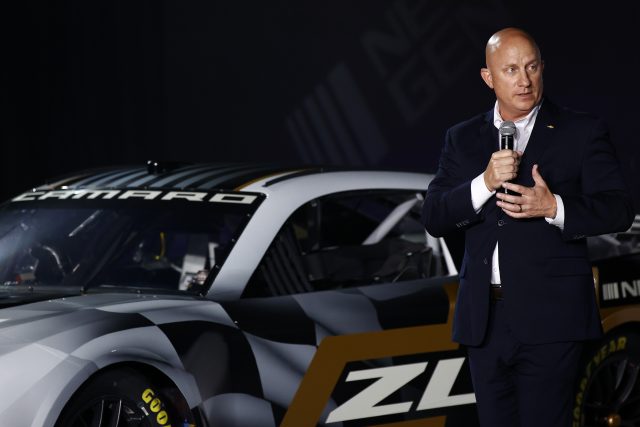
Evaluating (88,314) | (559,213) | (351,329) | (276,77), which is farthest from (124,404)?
(276,77)

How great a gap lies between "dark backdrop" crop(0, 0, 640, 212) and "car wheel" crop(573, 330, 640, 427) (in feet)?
8.21

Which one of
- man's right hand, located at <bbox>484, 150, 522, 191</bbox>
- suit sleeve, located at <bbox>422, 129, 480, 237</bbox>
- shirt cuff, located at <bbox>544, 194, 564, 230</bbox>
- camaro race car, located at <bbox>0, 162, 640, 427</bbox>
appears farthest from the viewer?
camaro race car, located at <bbox>0, 162, 640, 427</bbox>

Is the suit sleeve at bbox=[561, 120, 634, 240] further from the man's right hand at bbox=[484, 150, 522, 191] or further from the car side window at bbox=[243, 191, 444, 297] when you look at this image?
the car side window at bbox=[243, 191, 444, 297]

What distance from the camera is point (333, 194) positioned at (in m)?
4.39

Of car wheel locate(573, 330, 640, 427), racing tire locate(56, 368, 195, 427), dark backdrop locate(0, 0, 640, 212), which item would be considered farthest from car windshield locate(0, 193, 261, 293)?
dark backdrop locate(0, 0, 640, 212)

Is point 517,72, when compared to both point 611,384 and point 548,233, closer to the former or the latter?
point 548,233

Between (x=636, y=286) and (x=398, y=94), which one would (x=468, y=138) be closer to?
(x=636, y=286)

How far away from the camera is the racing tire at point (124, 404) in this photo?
3338 mm

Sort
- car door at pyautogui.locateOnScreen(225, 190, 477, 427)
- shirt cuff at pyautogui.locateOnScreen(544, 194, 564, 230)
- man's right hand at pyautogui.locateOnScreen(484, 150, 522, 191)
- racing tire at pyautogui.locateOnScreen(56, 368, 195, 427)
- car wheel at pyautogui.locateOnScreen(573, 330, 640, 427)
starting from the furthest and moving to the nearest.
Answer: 1. car wheel at pyautogui.locateOnScreen(573, 330, 640, 427)
2. car door at pyautogui.locateOnScreen(225, 190, 477, 427)
3. racing tire at pyautogui.locateOnScreen(56, 368, 195, 427)
4. shirt cuff at pyautogui.locateOnScreen(544, 194, 564, 230)
5. man's right hand at pyautogui.locateOnScreen(484, 150, 522, 191)

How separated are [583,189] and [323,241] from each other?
74.4 inches

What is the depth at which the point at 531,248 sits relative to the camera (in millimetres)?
3039

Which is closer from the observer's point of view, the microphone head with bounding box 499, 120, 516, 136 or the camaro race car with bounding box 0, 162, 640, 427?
the microphone head with bounding box 499, 120, 516, 136

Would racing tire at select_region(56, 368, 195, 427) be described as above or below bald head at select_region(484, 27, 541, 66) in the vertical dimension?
below

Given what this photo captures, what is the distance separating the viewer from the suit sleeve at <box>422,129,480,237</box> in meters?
3.04
